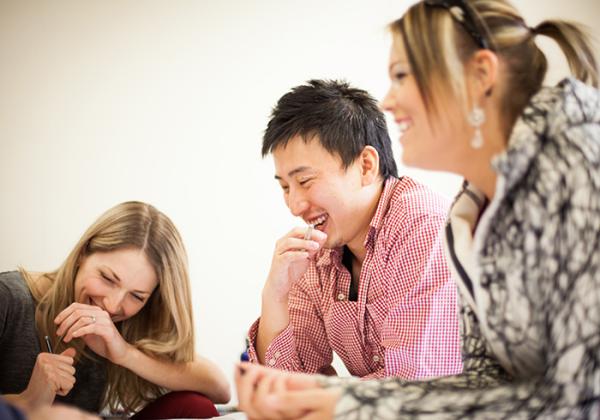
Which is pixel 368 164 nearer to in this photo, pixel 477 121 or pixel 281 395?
pixel 477 121

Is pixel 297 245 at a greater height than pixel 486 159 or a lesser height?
lesser

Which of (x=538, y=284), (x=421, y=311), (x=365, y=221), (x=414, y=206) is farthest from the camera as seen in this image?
(x=365, y=221)

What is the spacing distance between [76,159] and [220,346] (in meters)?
0.82

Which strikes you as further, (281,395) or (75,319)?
(75,319)

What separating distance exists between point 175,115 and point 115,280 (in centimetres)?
95

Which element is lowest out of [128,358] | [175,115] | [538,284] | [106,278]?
[128,358]

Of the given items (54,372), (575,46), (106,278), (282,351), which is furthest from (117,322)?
(575,46)

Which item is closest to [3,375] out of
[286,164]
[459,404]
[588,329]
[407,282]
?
[286,164]

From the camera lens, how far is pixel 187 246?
8.34 ft

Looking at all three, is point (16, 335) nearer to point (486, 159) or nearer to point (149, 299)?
point (149, 299)

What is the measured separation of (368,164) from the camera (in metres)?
1.73

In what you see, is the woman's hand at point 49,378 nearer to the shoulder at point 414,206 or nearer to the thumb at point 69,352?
the thumb at point 69,352

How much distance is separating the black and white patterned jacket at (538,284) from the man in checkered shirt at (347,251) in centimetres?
56

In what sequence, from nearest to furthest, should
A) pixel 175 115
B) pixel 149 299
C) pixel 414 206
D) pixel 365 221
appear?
pixel 414 206, pixel 365 221, pixel 149 299, pixel 175 115
